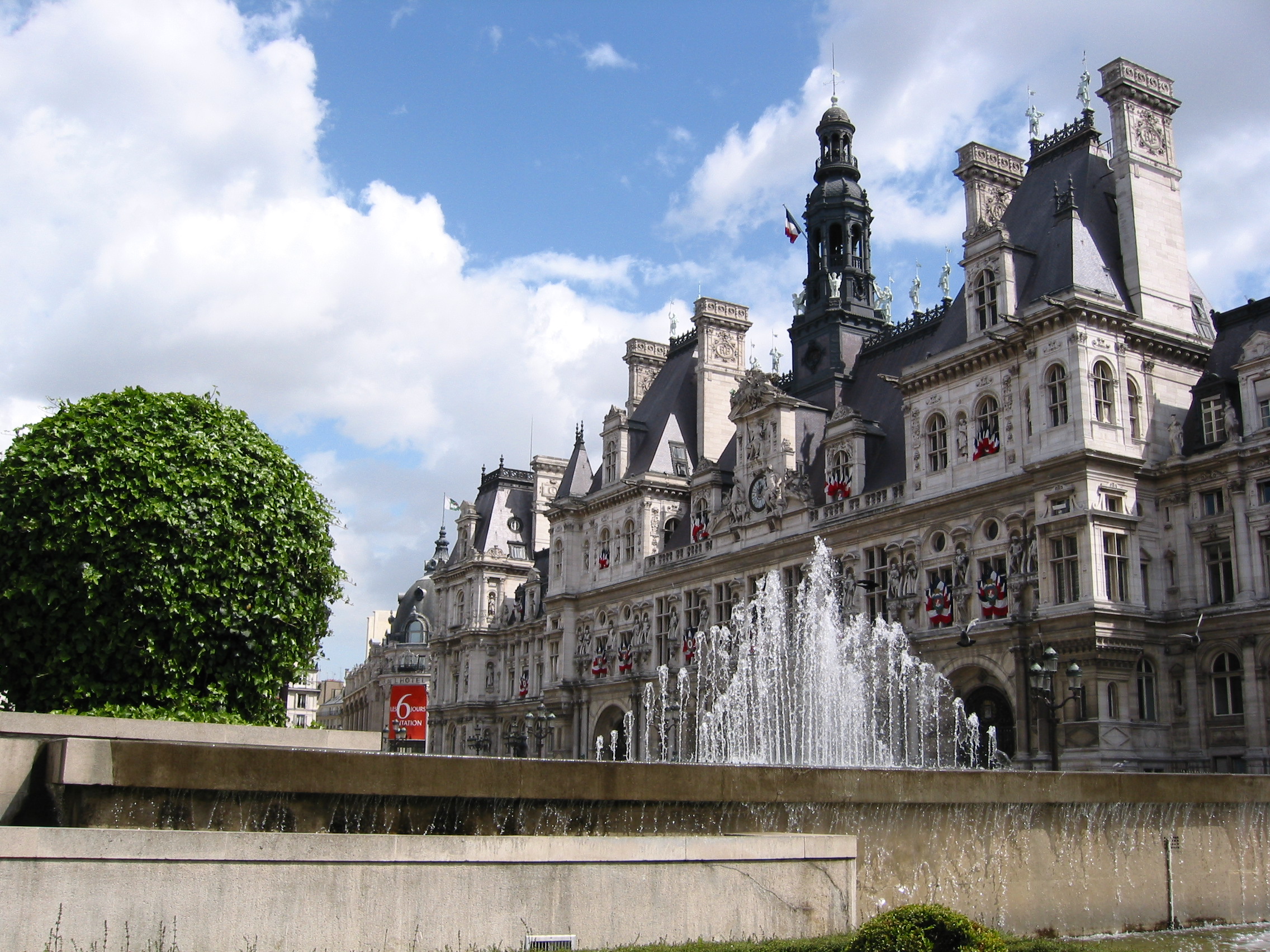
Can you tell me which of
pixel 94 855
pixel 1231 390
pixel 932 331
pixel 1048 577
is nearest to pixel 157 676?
pixel 94 855

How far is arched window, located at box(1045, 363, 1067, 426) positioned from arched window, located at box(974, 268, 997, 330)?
3.95 m

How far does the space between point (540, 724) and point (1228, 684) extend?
39.6m

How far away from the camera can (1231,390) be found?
37.2 metres

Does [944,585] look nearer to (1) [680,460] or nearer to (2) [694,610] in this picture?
(2) [694,610]

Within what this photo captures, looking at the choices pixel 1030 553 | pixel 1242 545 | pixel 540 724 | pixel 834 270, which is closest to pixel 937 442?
pixel 1030 553

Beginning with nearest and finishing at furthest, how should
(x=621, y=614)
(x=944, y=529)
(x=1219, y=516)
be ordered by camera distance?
(x=1219, y=516) < (x=944, y=529) < (x=621, y=614)

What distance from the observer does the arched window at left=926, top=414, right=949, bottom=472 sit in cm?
4250

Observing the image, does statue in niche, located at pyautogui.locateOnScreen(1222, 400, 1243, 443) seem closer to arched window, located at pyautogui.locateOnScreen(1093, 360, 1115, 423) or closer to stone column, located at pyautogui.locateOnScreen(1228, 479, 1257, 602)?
stone column, located at pyautogui.locateOnScreen(1228, 479, 1257, 602)

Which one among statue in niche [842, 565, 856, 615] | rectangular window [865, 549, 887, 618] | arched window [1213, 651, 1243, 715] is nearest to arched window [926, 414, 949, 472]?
rectangular window [865, 549, 887, 618]

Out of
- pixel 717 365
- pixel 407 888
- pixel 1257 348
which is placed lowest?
pixel 407 888

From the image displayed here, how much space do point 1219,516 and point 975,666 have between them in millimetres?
8781

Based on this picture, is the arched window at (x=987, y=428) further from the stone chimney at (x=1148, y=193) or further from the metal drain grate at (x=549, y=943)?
the metal drain grate at (x=549, y=943)

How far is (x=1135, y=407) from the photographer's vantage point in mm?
37938

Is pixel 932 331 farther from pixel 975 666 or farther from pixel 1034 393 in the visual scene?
pixel 975 666
